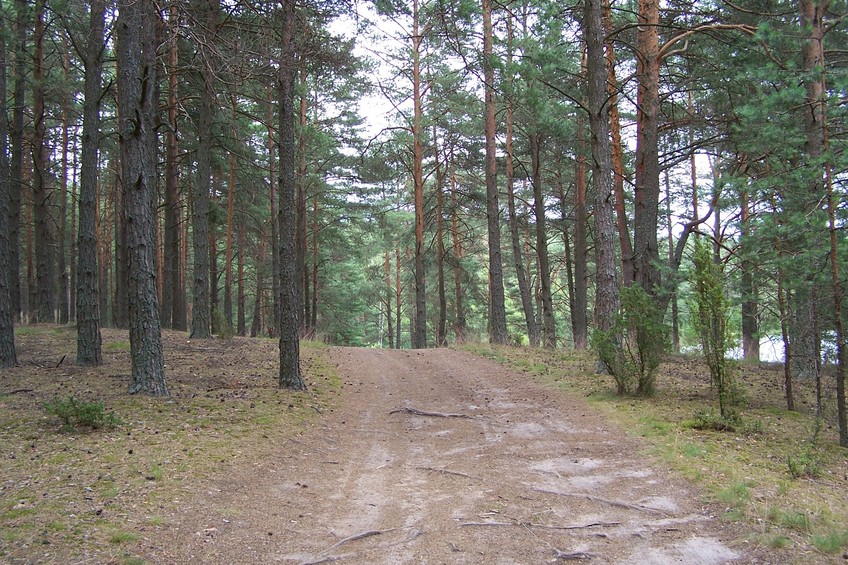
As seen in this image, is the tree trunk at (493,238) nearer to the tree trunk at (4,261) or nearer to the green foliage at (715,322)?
the green foliage at (715,322)

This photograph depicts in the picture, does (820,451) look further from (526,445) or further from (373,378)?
(373,378)

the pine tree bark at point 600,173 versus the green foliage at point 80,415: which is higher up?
the pine tree bark at point 600,173

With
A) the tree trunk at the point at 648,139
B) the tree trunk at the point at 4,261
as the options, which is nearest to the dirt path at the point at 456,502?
the tree trunk at the point at 648,139

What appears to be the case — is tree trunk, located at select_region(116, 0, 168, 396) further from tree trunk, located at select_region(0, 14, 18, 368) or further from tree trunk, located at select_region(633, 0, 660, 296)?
tree trunk, located at select_region(633, 0, 660, 296)

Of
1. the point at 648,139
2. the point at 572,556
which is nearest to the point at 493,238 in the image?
the point at 648,139

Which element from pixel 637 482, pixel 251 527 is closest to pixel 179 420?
pixel 251 527

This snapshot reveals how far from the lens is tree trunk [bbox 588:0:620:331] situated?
10.1 metres

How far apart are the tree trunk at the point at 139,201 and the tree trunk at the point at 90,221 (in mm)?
2395

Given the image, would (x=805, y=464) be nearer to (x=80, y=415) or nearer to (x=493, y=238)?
(x=80, y=415)

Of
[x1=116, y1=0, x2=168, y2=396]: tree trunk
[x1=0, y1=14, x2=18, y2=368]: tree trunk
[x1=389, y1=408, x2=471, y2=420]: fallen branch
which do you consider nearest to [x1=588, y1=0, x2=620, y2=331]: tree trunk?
[x1=389, y1=408, x2=471, y2=420]: fallen branch

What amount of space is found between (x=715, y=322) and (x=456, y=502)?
427 centimetres

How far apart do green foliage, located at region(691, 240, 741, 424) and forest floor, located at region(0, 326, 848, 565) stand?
0.60 metres

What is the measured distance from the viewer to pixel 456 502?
4.77 m

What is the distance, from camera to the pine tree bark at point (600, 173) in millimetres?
10109
